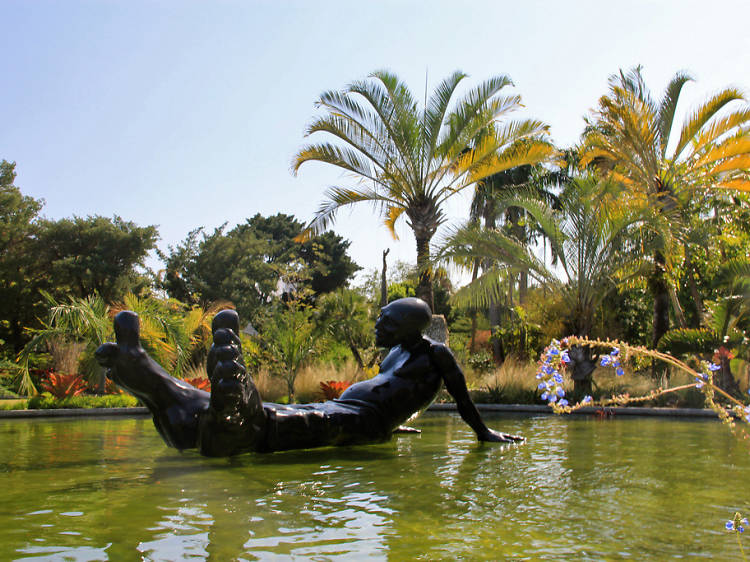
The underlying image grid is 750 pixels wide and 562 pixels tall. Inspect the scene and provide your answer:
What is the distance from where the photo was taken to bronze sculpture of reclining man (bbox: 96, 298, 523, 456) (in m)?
4.36

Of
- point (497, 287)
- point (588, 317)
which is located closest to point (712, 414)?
point (588, 317)

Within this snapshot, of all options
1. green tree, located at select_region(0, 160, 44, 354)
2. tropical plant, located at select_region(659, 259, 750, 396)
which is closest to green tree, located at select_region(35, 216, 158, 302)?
green tree, located at select_region(0, 160, 44, 354)

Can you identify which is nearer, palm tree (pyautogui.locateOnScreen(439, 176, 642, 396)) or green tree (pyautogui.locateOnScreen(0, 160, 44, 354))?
palm tree (pyautogui.locateOnScreen(439, 176, 642, 396))

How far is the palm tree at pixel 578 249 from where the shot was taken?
13164 mm

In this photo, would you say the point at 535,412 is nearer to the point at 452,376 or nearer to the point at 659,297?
the point at 452,376

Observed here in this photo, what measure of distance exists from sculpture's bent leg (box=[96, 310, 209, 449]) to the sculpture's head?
1583mm

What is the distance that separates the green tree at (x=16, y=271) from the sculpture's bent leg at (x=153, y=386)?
22956 millimetres

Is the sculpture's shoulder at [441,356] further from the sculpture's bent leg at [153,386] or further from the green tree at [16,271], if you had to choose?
the green tree at [16,271]

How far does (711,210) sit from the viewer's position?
24.1m

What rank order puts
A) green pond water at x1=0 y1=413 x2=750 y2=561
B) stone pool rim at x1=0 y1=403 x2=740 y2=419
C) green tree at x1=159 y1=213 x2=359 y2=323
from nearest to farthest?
green pond water at x1=0 y1=413 x2=750 y2=561, stone pool rim at x1=0 y1=403 x2=740 y2=419, green tree at x1=159 y1=213 x2=359 y2=323

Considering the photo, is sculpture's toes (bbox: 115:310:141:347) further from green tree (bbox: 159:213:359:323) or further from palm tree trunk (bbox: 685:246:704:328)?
green tree (bbox: 159:213:359:323)

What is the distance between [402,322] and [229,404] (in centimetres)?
175

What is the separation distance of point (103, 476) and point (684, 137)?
51.8 feet

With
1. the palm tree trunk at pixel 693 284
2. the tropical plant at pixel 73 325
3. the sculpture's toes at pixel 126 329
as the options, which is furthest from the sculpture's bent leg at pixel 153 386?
the palm tree trunk at pixel 693 284
